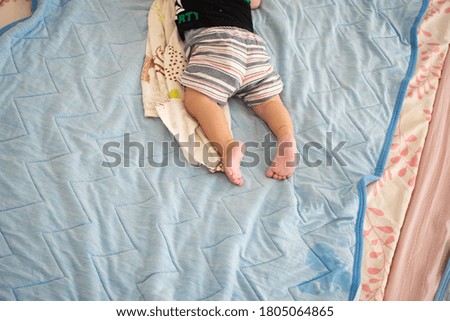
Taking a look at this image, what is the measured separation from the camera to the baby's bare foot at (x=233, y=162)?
4.04ft

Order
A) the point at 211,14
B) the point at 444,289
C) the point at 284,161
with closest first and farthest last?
the point at 444,289 → the point at 284,161 → the point at 211,14

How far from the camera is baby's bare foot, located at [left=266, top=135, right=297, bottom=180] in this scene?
126cm

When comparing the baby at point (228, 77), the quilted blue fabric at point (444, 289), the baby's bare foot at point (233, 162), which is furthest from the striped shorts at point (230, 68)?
the quilted blue fabric at point (444, 289)

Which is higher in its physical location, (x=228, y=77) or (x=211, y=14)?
(x=211, y=14)

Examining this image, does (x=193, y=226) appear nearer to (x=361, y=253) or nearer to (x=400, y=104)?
(x=361, y=253)

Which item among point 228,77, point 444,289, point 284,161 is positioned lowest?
point 444,289

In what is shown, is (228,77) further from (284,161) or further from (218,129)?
(284,161)

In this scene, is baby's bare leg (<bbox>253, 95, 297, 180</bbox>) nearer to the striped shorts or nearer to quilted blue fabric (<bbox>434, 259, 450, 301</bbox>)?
the striped shorts

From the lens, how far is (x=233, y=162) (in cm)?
124

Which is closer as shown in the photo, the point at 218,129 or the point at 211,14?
the point at 218,129

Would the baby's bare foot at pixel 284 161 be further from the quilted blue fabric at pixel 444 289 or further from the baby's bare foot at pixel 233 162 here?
the quilted blue fabric at pixel 444 289

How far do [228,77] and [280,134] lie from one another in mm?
204

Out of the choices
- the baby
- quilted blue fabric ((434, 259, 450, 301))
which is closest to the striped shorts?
the baby

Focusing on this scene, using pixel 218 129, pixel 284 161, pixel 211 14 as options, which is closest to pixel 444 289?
pixel 284 161
